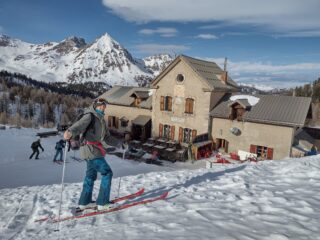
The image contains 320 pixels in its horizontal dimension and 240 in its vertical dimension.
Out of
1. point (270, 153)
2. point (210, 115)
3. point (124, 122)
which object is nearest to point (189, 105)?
point (210, 115)

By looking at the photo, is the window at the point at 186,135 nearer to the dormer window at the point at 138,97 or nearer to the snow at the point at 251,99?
the snow at the point at 251,99

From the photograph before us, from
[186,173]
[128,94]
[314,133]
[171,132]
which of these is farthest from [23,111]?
[186,173]

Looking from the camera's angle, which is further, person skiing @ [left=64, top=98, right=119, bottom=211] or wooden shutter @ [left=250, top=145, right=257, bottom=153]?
wooden shutter @ [left=250, top=145, right=257, bottom=153]

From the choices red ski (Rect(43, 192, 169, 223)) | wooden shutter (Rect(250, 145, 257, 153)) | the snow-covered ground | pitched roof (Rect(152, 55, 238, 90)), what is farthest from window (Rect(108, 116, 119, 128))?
red ski (Rect(43, 192, 169, 223))

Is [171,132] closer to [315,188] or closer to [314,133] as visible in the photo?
[314,133]

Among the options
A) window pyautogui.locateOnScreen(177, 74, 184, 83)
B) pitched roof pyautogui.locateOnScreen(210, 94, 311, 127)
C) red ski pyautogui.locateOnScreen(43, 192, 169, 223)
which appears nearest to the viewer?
red ski pyautogui.locateOnScreen(43, 192, 169, 223)

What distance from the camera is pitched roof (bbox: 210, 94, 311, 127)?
2273 cm

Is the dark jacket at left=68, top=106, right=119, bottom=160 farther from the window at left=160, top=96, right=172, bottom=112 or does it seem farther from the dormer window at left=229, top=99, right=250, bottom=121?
the window at left=160, top=96, right=172, bottom=112

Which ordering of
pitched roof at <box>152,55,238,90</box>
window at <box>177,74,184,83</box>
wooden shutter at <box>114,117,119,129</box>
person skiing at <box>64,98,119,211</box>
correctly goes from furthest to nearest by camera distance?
1. wooden shutter at <box>114,117,119,129</box>
2. window at <box>177,74,184,83</box>
3. pitched roof at <box>152,55,238,90</box>
4. person skiing at <box>64,98,119,211</box>

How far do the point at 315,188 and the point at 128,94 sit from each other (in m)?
29.7

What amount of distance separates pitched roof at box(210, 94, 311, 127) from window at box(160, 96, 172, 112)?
4.73m

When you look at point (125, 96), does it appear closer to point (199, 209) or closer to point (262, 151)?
point (262, 151)

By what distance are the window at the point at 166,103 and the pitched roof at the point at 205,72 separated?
193 centimetres

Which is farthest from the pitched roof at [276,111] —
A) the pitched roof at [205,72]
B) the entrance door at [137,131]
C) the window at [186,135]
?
the entrance door at [137,131]
